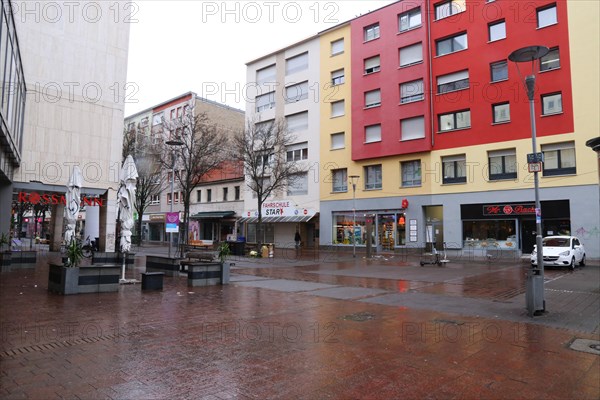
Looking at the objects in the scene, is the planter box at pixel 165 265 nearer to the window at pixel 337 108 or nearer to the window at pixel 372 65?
the window at pixel 337 108

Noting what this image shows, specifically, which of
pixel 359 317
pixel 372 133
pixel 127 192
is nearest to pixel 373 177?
pixel 372 133

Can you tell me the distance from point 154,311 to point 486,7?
31.6 metres

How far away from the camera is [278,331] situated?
7.10 meters

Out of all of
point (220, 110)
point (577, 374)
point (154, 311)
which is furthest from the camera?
point (220, 110)

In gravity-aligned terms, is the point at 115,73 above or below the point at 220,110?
below

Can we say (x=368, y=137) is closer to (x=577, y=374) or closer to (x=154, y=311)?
(x=154, y=311)

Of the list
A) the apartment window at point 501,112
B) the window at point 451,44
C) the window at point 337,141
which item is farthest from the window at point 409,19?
the window at point 337,141

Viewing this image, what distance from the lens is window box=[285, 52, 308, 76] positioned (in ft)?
138

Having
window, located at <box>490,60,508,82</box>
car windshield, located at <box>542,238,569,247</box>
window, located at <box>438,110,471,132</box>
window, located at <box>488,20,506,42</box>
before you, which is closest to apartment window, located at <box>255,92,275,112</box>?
window, located at <box>438,110,471,132</box>

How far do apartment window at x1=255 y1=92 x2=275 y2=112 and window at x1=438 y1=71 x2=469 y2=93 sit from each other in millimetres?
17865

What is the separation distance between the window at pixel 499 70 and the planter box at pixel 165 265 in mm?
25446

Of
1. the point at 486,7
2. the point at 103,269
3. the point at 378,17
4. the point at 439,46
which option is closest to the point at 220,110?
the point at 378,17

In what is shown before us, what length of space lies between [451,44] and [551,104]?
8836 millimetres

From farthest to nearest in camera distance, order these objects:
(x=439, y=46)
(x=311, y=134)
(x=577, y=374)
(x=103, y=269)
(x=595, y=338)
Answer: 1. (x=311, y=134)
2. (x=439, y=46)
3. (x=103, y=269)
4. (x=595, y=338)
5. (x=577, y=374)
